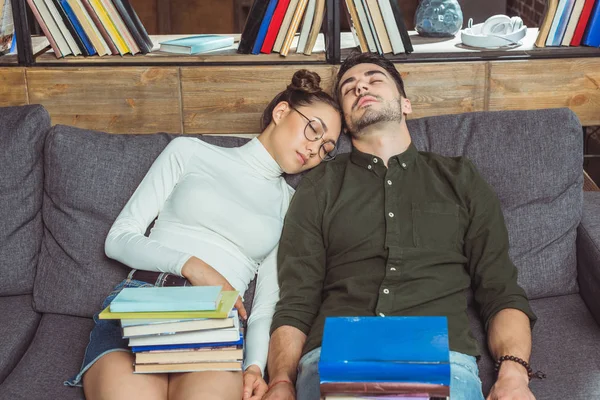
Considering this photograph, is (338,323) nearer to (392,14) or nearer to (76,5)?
(392,14)

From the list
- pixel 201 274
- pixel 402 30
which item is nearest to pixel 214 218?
pixel 201 274

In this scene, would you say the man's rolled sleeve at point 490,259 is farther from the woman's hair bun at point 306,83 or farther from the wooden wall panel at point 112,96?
the wooden wall panel at point 112,96

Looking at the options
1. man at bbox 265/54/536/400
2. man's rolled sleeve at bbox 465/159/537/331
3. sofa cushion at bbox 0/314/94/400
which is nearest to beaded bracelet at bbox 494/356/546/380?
man at bbox 265/54/536/400

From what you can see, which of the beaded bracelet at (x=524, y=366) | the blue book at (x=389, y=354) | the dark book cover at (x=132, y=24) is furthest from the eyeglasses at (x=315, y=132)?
the dark book cover at (x=132, y=24)

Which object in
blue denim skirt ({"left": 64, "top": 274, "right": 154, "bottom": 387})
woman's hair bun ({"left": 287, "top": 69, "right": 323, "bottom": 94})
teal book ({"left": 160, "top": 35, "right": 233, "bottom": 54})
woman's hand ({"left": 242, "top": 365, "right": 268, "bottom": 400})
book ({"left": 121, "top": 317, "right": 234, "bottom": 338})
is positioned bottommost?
woman's hand ({"left": 242, "top": 365, "right": 268, "bottom": 400})

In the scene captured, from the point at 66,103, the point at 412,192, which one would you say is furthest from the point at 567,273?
the point at 66,103

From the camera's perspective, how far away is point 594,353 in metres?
1.83

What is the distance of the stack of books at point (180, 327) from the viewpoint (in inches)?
57.6

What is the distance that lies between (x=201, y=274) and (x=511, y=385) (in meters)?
0.74

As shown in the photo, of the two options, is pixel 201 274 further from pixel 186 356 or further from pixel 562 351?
pixel 562 351

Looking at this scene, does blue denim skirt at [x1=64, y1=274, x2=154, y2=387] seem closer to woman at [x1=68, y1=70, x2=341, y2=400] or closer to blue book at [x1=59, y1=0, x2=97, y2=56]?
woman at [x1=68, y1=70, x2=341, y2=400]

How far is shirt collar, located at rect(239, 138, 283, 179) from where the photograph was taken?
6.66 feet

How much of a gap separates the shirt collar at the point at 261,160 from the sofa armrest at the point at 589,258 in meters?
0.84

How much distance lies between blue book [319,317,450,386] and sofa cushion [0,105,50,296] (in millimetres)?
1134
